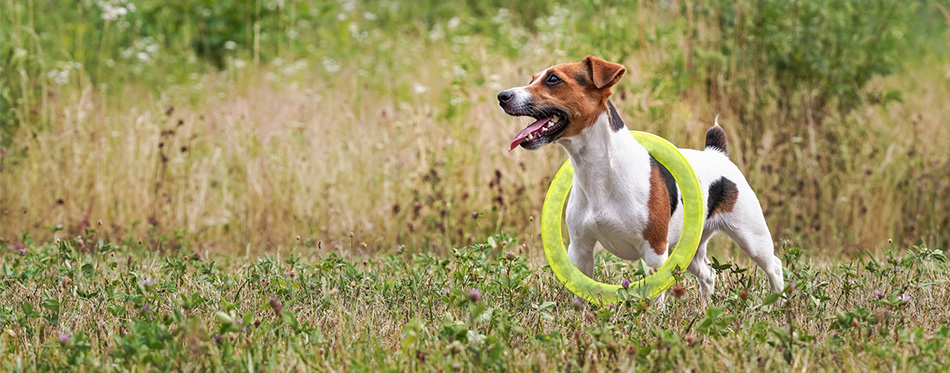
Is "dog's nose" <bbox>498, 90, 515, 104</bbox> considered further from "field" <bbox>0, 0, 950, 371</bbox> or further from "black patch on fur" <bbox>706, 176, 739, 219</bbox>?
"black patch on fur" <bbox>706, 176, 739, 219</bbox>

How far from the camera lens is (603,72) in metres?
3.74

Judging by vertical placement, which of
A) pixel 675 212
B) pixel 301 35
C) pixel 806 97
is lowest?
pixel 301 35

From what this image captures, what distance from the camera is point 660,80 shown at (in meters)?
6.56

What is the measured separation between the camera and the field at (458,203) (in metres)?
3.46

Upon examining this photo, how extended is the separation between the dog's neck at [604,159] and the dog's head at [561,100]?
0.17ft

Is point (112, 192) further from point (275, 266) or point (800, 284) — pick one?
point (800, 284)

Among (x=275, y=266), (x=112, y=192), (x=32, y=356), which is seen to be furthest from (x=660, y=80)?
(x=32, y=356)

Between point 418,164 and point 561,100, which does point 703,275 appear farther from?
point 418,164

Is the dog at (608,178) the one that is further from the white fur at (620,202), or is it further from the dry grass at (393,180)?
the dry grass at (393,180)

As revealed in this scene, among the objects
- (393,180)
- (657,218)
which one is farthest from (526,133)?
(393,180)

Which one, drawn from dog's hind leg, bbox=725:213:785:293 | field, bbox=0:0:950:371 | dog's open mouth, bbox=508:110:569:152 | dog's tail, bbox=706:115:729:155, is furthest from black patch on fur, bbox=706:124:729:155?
dog's open mouth, bbox=508:110:569:152

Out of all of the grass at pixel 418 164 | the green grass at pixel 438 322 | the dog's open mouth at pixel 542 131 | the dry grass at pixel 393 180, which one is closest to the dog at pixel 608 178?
the dog's open mouth at pixel 542 131

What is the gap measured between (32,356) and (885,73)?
6.14 meters

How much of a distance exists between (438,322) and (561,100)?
41.6 inches
